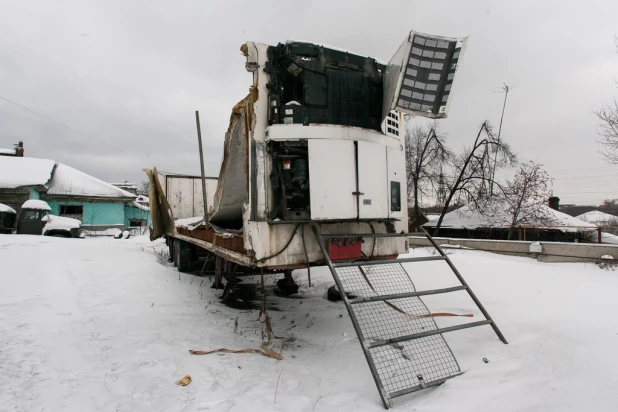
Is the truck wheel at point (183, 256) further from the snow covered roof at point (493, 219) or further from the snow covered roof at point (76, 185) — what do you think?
the snow covered roof at point (76, 185)

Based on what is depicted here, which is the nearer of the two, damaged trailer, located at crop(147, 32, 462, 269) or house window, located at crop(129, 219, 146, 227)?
damaged trailer, located at crop(147, 32, 462, 269)

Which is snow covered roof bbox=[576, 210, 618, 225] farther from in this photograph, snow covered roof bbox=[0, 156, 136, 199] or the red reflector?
snow covered roof bbox=[0, 156, 136, 199]

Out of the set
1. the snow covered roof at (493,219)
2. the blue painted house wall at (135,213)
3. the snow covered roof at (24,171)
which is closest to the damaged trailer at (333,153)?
the snow covered roof at (493,219)

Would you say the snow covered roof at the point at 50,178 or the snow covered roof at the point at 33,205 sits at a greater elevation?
the snow covered roof at the point at 50,178

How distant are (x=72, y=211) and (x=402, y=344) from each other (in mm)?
25850

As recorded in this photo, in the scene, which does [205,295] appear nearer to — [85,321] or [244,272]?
[244,272]

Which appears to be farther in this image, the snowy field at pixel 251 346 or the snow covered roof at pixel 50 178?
the snow covered roof at pixel 50 178

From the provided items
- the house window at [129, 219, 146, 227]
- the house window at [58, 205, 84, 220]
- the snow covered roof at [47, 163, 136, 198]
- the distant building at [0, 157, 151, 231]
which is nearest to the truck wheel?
the distant building at [0, 157, 151, 231]

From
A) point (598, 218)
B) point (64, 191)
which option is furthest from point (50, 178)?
point (598, 218)

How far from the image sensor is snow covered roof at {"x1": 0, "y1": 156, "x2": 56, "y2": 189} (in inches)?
788

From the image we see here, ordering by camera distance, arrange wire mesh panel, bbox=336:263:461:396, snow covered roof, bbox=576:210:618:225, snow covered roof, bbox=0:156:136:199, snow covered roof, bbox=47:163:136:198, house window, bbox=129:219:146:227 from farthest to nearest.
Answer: snow covered roof, bbox=576:210:618:225 < house window, bbox=129:219:146:227 < snow covered roof, bbox=47:163:136:198 < snow covered roof, bbox=0:156:136:199 < wire mesh panel, bbox=336:263:461:396

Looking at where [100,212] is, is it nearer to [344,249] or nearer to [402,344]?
[344,249]

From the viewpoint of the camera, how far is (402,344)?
12.7 ft

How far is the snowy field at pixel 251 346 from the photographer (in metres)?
2.66
